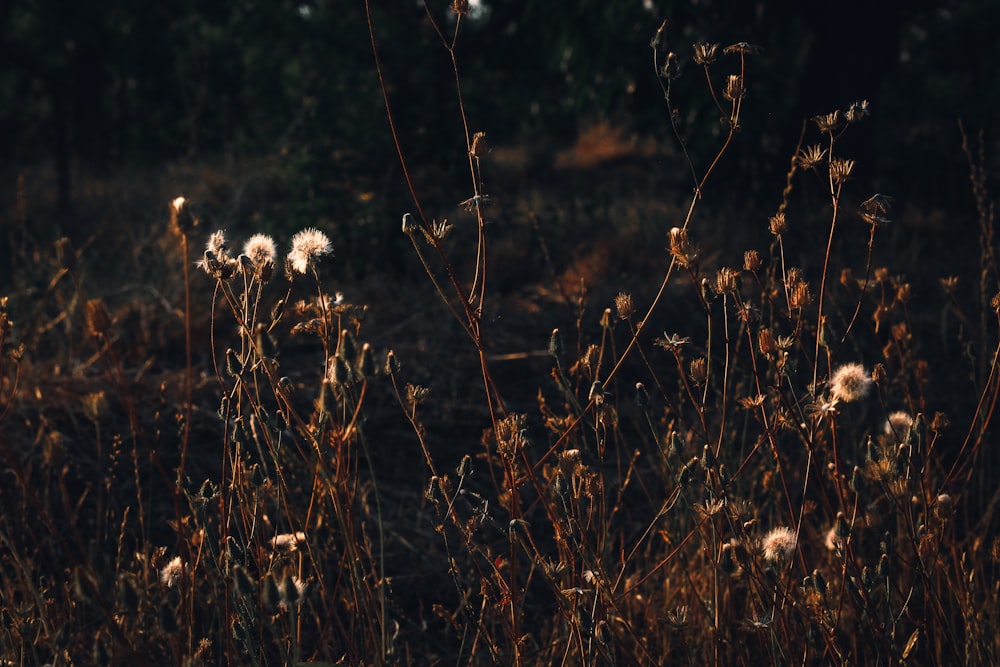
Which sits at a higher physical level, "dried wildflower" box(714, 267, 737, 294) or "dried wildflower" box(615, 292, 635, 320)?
"dried wildflower" box(714, 267, 737, 294)

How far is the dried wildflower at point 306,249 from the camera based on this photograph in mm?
1355

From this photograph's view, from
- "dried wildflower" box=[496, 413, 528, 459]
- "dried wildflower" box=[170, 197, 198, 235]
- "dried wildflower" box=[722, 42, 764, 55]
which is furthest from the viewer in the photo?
"dried wildflower" box=[722, 42, 764, 55]

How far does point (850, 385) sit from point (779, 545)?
0.27 meters

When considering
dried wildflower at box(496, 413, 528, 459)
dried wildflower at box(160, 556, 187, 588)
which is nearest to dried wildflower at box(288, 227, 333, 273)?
dried wildflower at box(496, 413, 528, 459)

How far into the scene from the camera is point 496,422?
4.31 feet

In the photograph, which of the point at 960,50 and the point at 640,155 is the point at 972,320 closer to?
the point at 640,155

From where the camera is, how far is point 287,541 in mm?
1424

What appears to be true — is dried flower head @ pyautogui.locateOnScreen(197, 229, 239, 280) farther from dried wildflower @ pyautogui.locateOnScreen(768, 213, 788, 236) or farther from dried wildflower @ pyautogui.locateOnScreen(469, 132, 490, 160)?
dried wildflower @ pyautogui.locateOnScreen(768, 213, 788, 236)

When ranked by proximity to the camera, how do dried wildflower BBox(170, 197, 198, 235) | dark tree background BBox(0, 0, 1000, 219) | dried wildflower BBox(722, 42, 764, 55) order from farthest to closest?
1. dark tree background BBox(0, 0, 1000, 219)
2. dried wildflower BBox(722, 42, 764, 55)
3. dried wildflower BBox(170, 197, 198, 235)

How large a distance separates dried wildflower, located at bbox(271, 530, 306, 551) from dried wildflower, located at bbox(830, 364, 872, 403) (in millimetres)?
745

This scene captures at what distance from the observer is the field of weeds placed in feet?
4.19

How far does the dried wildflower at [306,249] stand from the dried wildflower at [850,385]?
2.48 ft

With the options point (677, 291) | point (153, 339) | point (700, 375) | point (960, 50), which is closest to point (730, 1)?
point (677, 291)

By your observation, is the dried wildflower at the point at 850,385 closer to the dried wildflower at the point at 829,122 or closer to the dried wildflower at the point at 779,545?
the dried wildflower at the point at 779,545
